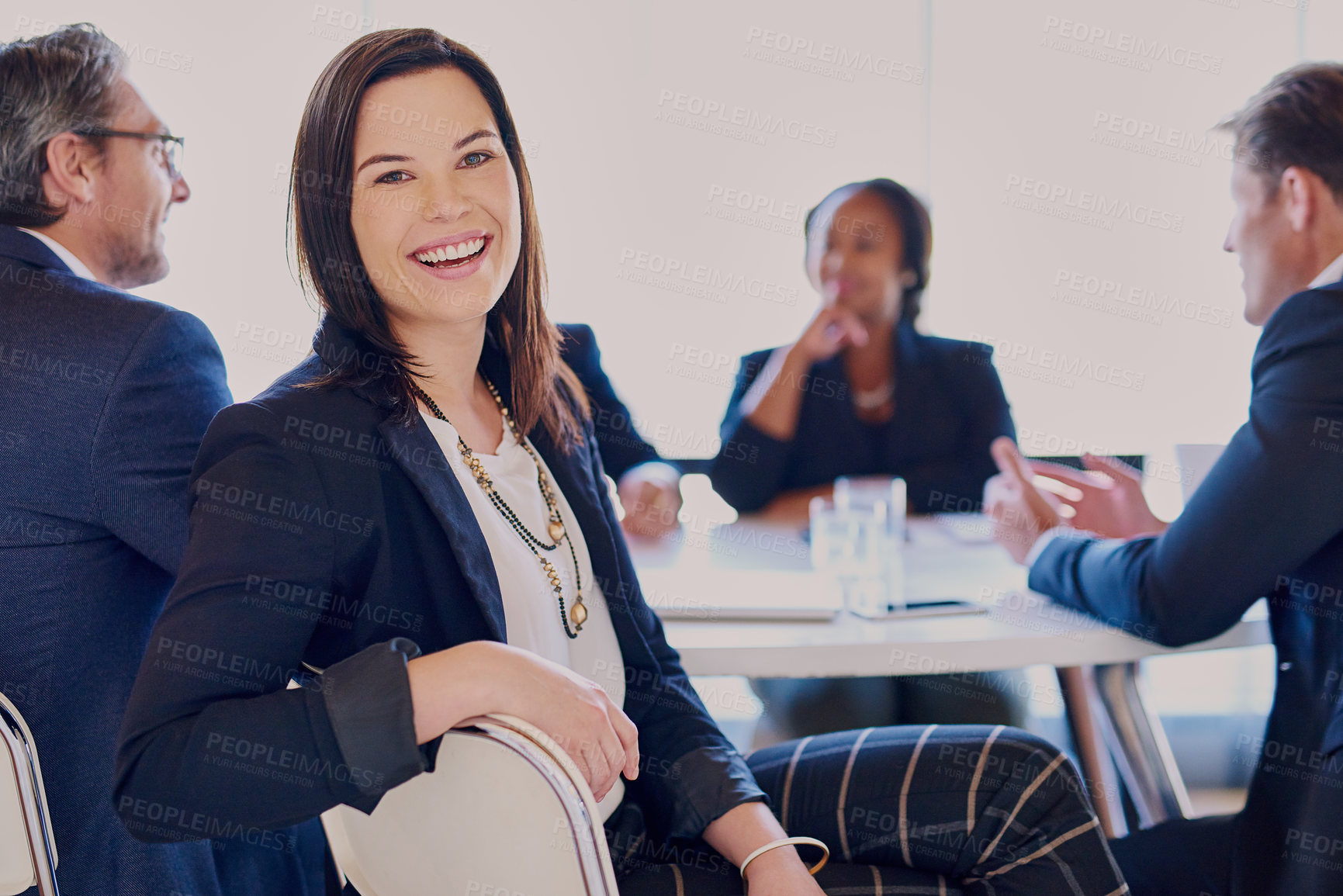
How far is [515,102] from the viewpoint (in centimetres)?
414

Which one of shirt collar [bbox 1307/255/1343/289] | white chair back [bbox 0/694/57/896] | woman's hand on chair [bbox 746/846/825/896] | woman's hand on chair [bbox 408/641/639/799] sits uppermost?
shirt collar [bbox 1307/255/1343/289]

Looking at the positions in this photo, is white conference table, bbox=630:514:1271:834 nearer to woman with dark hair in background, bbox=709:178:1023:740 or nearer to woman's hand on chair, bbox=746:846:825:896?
woman's hand on chair, bbox=746:846:825:896

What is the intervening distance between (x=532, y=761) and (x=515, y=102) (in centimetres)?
388

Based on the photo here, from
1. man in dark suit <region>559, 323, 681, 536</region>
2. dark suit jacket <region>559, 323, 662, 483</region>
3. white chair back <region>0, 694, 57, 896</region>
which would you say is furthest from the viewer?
dark suit jacket <region>559, 323, 662, 483</region>

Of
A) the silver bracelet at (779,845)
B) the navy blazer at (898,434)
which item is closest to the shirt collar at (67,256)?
the silver bracelet at (779,845)

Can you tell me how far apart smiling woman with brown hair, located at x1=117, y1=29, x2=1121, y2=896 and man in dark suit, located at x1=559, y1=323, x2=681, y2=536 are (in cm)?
75

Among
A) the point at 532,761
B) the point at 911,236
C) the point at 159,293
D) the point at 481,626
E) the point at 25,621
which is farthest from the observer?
the point at 159,293

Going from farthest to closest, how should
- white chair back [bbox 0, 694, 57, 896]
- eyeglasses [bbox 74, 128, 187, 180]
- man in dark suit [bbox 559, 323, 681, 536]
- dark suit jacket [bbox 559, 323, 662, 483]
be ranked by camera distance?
dark suit jacket [bbox 559, 323, 662, 483] < man in dark suit [bbox 559, 323, 681, 536] < eyeglasses [bbox 74, 128, 187, 180] < white chair back [bbox 0, 694, 57, 896]

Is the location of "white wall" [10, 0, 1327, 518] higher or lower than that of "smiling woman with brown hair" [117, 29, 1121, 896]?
higher

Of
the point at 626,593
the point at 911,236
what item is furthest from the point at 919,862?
the point at 911,236

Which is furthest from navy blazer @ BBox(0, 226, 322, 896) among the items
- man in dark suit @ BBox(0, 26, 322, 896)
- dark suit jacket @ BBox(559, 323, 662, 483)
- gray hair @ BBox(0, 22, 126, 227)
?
dark suit jacket @ BBox(559, 323, 662, 483)

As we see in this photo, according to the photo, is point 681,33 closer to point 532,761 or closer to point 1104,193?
point 1104,193

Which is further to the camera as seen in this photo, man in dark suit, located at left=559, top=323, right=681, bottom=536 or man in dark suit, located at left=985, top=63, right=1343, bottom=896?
Result: man in dark suit, located at left=559, top=323, right=681, bottom=536

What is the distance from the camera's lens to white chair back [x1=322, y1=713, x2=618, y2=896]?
0.74 meters
